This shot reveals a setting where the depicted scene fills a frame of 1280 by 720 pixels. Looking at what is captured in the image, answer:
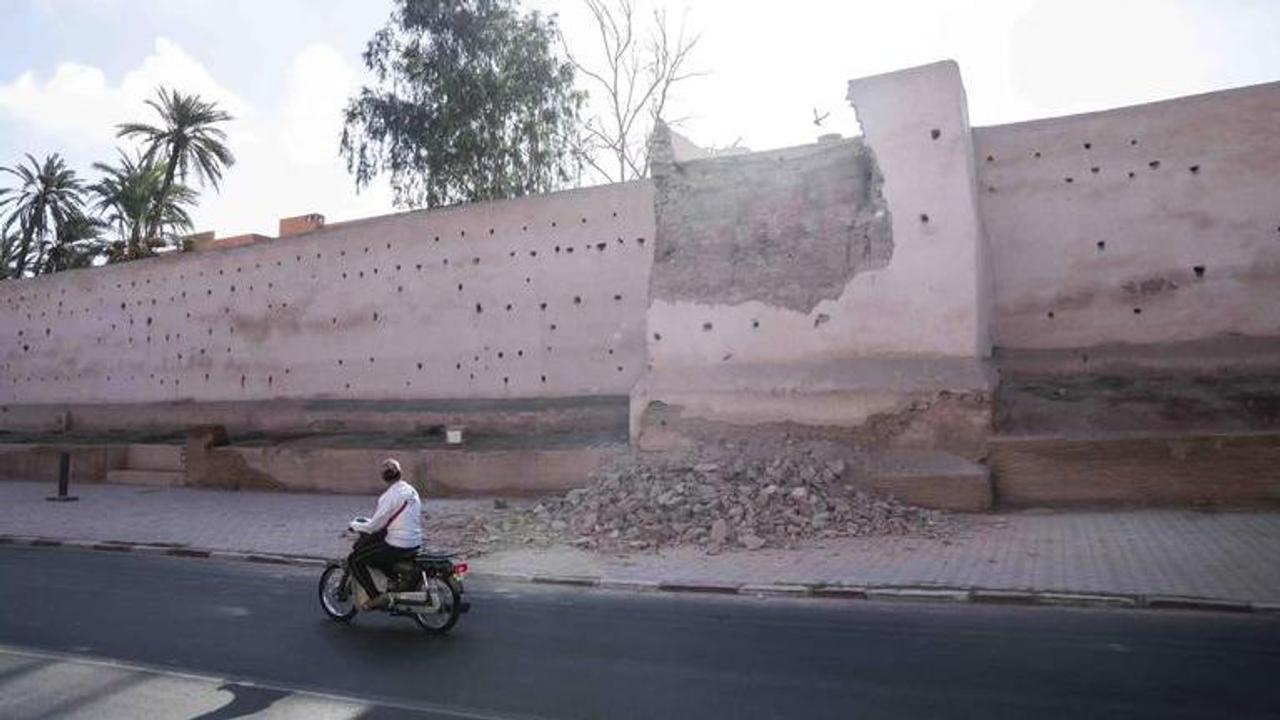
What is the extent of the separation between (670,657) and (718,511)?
5.01 metres

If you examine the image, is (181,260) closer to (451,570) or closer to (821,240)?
(821,240)

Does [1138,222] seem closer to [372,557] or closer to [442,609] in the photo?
[442,609]

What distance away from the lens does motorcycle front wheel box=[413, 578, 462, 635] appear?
6977mm

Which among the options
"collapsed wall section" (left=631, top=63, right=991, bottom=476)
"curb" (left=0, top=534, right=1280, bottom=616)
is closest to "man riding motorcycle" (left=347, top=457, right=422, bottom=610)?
"curb" (left=0, top=534, right=1280, bottom=616)

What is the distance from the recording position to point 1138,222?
12.7 m

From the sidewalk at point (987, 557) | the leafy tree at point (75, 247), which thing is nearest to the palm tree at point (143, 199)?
the leafy tree at point (75, 247)

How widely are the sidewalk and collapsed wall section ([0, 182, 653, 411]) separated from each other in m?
4.25

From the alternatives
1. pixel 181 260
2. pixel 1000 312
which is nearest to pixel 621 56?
pixel 181 260

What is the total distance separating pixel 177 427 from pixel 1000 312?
62.0 feet

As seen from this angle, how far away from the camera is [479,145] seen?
1091 inches

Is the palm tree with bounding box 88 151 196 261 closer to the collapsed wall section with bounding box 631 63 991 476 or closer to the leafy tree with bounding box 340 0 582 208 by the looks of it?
the leafy tree with bounding box 340 0 582 208

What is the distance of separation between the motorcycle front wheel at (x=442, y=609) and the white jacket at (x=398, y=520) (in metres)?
0.39

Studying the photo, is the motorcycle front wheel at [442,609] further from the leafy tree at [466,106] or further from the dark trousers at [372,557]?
the leafy tree at [466,106]

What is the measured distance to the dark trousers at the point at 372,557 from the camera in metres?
7.18
